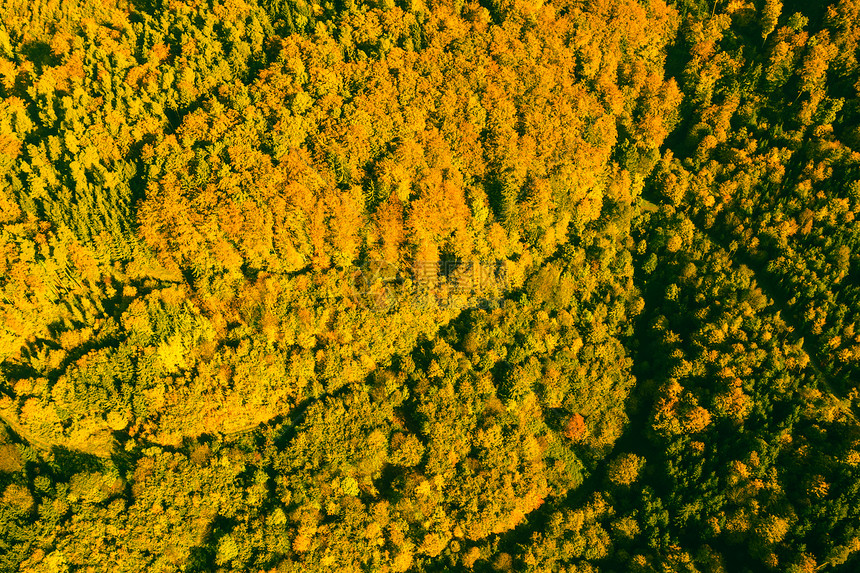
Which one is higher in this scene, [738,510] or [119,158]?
[119,158]

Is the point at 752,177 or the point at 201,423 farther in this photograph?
the point at 752,177

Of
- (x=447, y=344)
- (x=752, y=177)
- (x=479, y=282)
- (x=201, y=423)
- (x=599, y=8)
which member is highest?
(x=599, y=8)

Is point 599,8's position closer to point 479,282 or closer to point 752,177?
point 752,177

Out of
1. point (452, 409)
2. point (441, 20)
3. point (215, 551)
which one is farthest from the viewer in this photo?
point (441, 20)

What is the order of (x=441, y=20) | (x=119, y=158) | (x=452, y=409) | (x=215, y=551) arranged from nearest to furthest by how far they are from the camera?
(x=215, y=551), (x=452, y=409), (x=119, y=158), (x=441, y=20)

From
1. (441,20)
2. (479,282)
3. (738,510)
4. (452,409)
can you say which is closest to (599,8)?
(441,20)

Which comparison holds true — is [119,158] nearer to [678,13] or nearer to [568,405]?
[568,405]
